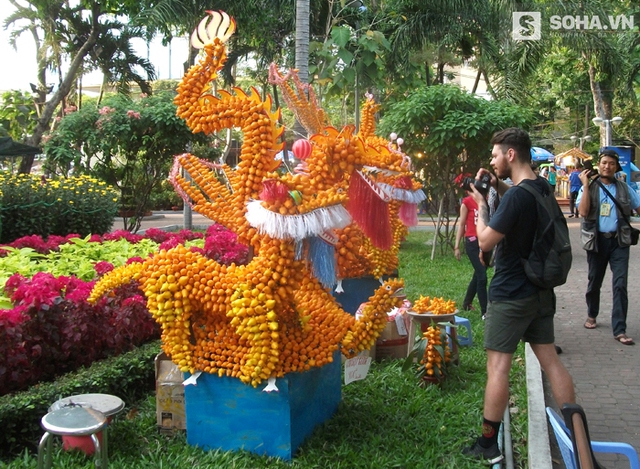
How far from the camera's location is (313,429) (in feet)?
13.3

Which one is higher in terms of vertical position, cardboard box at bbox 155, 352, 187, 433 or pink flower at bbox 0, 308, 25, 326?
pink flower at bbox 0, 308, 25, 326

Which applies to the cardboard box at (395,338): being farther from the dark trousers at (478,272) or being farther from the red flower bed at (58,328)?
the red flower bed at (58,328)

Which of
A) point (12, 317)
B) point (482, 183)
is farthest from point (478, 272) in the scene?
point (12, 317)

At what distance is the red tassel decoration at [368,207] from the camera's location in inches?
155

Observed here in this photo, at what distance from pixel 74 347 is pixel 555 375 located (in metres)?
3.23

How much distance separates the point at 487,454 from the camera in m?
3.74

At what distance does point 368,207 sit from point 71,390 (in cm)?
221

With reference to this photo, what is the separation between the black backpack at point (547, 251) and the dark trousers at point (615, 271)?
320 centimetres

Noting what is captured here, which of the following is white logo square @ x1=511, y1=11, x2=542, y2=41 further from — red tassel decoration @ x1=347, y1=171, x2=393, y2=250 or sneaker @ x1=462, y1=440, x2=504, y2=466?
sneaker @ x1=462, y1=440, x2=504, y2=466

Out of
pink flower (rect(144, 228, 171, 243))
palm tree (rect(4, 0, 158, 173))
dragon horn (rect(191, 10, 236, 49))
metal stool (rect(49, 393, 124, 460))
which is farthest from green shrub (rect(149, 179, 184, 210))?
metal stool (rect(49, 393, 124, 460))

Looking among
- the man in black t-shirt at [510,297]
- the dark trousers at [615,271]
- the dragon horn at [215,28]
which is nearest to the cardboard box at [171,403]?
the man in black t-shirt at [510,297]

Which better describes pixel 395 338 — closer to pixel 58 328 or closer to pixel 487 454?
pixel 487 454

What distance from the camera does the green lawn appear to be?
363 cm

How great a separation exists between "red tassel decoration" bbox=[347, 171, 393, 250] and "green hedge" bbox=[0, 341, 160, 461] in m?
2.01
